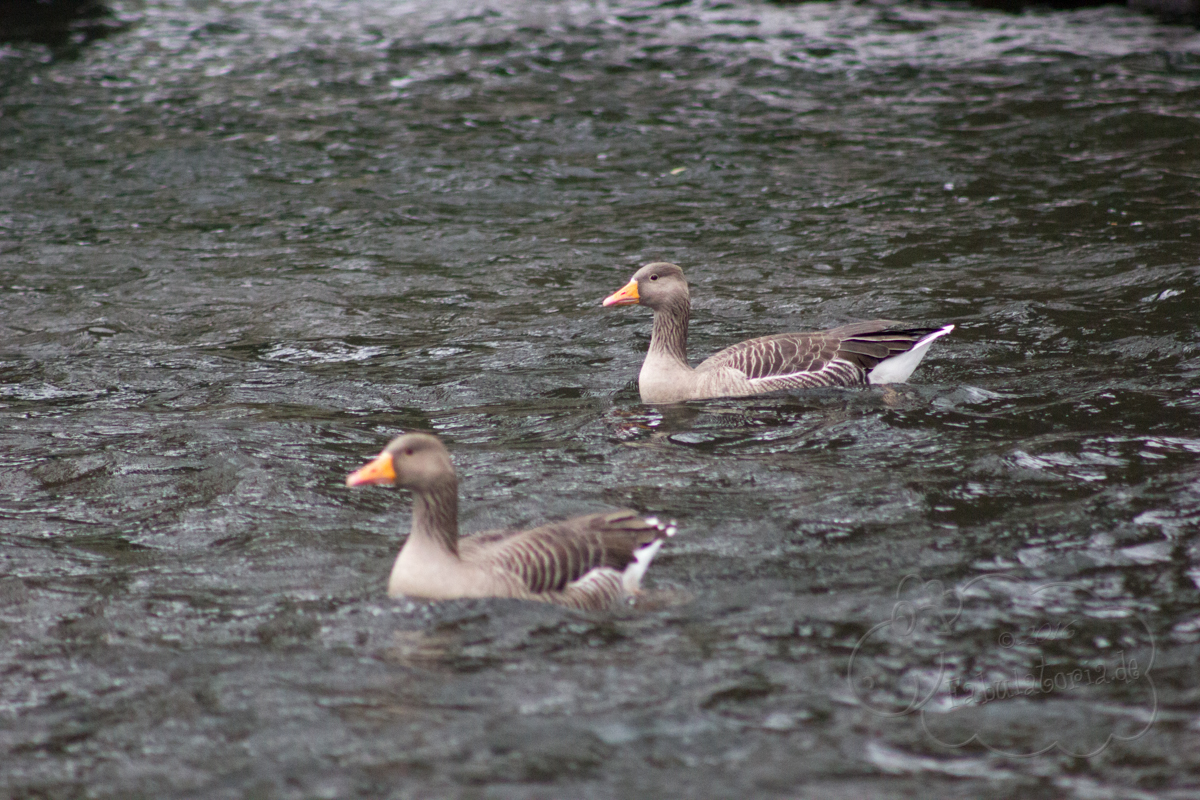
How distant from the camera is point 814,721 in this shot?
582cm

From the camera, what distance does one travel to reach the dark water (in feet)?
19.1

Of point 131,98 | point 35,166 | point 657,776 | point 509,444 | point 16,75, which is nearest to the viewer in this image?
point 657,776

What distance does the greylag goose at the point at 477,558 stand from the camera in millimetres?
6812

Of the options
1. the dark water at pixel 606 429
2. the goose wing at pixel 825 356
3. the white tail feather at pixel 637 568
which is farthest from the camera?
the goose wing at pixel 825 356

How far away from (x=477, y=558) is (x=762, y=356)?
4318mm

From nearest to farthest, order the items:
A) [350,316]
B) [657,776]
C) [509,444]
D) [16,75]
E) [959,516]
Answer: [657,776] → [959,516] → [509,444] → [350,316] → [16,75]

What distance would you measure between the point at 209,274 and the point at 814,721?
1096cm

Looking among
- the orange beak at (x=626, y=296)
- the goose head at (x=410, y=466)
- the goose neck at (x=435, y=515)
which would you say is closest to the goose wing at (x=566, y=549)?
the goose neck at (x=435, y=515)

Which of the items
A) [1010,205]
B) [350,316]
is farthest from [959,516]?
[1010,205]

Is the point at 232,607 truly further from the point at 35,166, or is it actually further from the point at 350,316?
the point at 35,166

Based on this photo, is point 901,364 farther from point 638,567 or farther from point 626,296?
point 638,567

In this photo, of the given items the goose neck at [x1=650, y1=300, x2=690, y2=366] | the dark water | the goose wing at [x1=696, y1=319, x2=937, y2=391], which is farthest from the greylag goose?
the goose neck at [x1=650, y1=300, x2=690, y2=366]

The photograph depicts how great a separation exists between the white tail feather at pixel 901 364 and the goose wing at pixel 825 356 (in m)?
0.04

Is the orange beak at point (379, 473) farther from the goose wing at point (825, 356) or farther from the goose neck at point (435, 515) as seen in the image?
the goose wing at point (825, 356)
